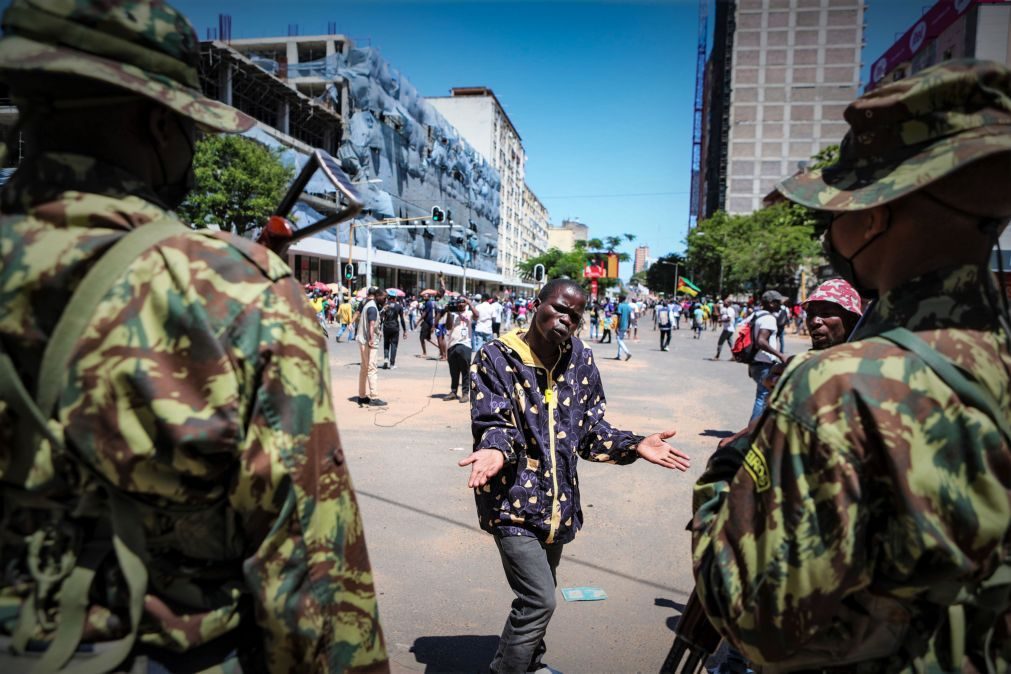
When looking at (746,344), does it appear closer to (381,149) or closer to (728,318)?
(728,318)

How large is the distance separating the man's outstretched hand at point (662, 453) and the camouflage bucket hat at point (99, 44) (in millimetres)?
2071

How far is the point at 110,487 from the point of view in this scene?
1.17 metres

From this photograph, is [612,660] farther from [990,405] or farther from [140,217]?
[140,217]

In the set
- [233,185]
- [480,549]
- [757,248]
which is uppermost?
[233,185]

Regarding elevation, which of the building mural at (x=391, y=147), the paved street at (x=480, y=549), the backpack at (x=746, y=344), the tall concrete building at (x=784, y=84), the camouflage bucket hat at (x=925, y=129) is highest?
the tall concrete building at (x=784, y=84)

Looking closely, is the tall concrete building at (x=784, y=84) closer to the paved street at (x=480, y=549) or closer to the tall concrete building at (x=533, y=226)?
the tall concrete building at (x=533, y=226)

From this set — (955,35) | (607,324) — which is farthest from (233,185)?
(955,35)

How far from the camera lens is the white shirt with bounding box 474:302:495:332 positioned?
45.9 ft

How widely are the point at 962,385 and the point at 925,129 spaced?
53 cm

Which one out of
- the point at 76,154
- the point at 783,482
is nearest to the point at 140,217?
the point at 76,154

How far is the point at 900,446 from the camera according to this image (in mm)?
1173

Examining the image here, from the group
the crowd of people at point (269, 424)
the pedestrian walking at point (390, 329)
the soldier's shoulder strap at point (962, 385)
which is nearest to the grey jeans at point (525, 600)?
the crowd of people at point (269, 424)

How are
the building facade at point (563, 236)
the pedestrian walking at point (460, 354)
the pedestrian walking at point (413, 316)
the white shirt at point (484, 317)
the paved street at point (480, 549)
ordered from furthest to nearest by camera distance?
1. the building facade at point (563, 236)
2. the pedestrian walking at point (413, 316)
3. the white shirt at point (484, 317)
4. the pedestrian walking at point (460, 354)
5. the paved street at point (480, 549)

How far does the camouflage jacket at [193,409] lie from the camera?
1.16 meters
